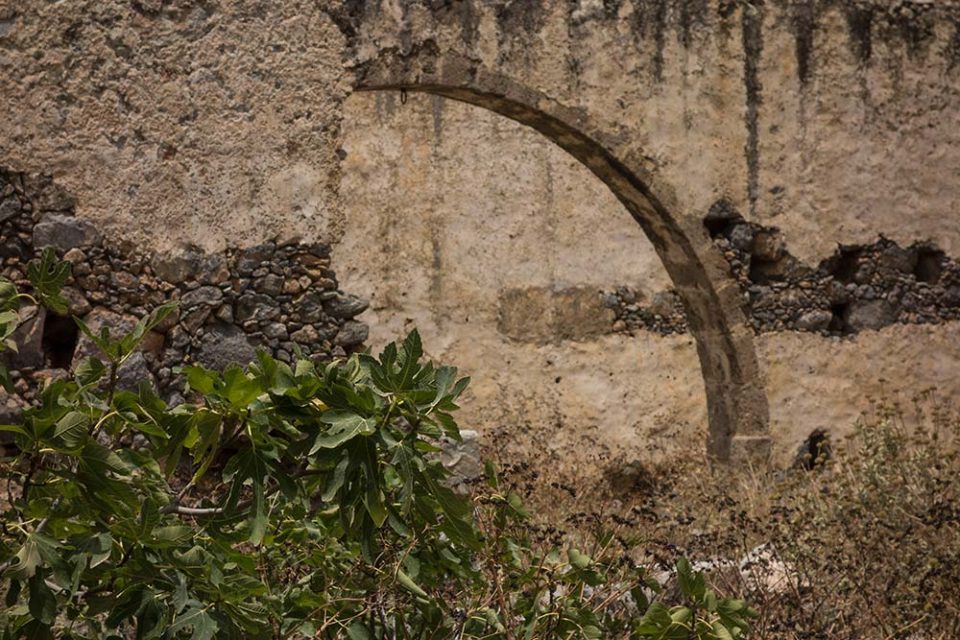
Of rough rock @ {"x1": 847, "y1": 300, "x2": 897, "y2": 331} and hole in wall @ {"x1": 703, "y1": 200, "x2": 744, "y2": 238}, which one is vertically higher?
hole in wall @ {"x1": 703, "y1": 200, "x2": 744, "y2": 238}

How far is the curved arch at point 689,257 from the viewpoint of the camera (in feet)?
23.5

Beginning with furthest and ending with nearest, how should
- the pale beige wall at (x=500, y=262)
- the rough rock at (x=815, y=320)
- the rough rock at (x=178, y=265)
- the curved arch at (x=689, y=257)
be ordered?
the pale beige wall at (x=500, y=262) < the rough rock at (x=815, y=320) < the curved arch at (x=689, y=257) < the rough rock at (x=178, y=265)

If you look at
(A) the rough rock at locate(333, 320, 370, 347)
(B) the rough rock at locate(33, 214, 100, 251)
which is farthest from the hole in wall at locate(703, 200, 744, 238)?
(B) the rough rock at locate(33, 214, 100, 251)

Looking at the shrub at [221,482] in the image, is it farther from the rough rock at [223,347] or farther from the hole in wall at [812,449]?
the hole in wall at [812,449]

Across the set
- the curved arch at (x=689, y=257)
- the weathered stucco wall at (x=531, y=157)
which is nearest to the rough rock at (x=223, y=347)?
the weathered stucco wall at (x=531, y=157)

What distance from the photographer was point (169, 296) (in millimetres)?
5945

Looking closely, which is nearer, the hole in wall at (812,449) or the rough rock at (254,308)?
the rough rock at (254,308)

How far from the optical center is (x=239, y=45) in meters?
6.20

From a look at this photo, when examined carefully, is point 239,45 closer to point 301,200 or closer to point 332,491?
point 301,200

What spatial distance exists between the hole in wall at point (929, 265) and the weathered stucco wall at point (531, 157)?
0.28ft

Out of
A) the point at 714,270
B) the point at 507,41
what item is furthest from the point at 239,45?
the point at 714,270

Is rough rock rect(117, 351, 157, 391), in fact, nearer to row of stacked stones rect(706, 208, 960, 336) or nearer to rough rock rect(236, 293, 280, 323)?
rough rock rect(236, 293, 280, 323)

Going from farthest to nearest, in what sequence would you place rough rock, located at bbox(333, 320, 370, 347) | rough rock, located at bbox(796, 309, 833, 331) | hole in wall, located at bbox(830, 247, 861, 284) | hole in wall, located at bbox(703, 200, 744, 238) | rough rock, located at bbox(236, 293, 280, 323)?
hole in wall, located at bbox(830, 247, 861, 284) < rough rock, located at bbox(796, 309, 833, 331) < hole in wall, located at bbox(703, 200, 744, 238) < rough rock, located at bbox(333, 320, 370, 347) < rough rock, located at bbox(236, 293, 280, 323)

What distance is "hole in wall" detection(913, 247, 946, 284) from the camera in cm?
839
